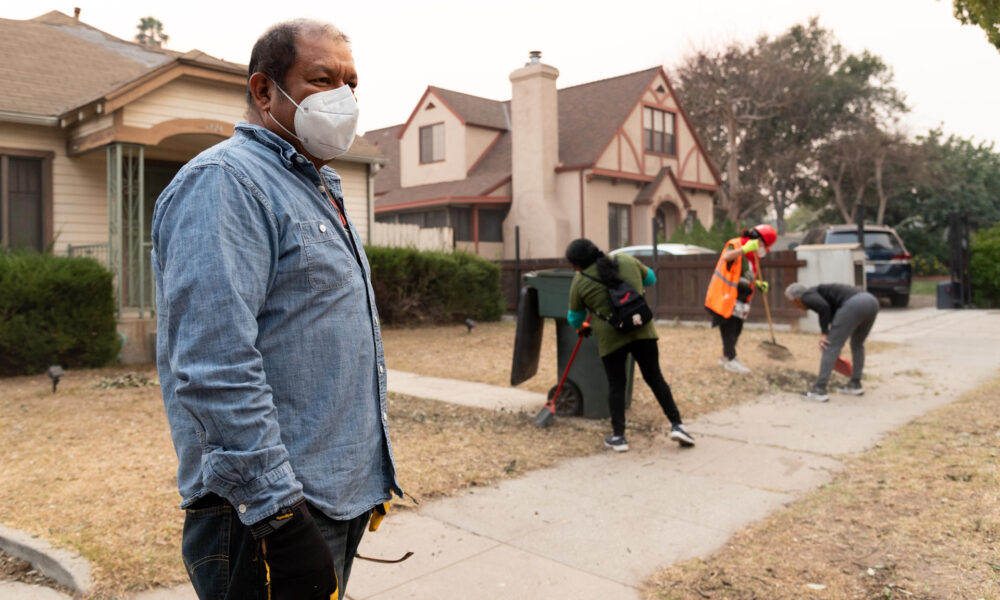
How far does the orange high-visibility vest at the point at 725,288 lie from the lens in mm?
9867

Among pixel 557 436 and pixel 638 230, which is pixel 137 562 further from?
pixel 638 230

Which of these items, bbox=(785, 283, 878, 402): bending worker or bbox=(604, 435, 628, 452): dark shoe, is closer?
bbox=(604, 435, 628, 452): dark shoe

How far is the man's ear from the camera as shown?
197 centimetres

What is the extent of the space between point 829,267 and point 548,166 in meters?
11.6

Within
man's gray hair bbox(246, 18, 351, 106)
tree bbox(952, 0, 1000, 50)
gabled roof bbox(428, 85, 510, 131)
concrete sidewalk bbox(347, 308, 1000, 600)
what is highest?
gabled roof bbox(428, 85, 510, 131)

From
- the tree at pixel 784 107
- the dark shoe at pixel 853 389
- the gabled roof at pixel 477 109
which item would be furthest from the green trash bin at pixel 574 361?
the tree at pixel 784 107

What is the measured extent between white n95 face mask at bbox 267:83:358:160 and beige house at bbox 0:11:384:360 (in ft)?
32.2

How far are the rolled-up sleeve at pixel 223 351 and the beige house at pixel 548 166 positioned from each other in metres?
22.2

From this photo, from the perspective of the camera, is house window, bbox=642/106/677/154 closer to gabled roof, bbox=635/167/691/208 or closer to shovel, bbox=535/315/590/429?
gabled roof, bbox=635/167/691/208

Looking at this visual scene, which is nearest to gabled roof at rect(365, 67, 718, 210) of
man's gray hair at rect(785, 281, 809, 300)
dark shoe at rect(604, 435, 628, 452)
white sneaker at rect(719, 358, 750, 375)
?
white sneaker at rect(719, 358, 750, 375)

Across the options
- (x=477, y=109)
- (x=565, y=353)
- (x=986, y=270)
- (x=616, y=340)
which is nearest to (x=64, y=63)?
(x=565, y=353)

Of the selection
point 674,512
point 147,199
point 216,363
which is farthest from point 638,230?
point 216,363

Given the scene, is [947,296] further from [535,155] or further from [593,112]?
[593,112]

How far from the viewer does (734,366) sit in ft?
32.3
